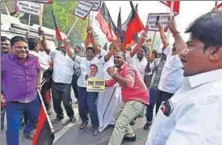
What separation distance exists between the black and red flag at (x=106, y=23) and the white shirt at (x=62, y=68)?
4.45ft

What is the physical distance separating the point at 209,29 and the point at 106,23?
6.37 metres

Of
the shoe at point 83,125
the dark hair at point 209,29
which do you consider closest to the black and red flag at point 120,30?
the shoe at point 83,125

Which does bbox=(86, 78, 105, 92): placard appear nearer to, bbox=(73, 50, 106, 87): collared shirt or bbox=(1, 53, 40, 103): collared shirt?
bbox=(73, 50, 106, 87): collared shirt

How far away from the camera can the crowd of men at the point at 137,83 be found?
802 mm

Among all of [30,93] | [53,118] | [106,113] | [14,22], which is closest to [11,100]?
[30,93]

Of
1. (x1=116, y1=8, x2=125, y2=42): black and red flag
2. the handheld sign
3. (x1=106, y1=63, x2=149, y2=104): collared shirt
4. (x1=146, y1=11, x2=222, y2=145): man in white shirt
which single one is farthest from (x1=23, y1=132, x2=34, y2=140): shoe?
(x1=146, y1=11, x2=222, y2=145): man in white shirt

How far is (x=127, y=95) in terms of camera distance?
435cm

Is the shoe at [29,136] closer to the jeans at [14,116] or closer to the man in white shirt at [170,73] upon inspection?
the jeans at [14,116]

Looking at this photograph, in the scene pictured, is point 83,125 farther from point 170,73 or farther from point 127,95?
point 170,73

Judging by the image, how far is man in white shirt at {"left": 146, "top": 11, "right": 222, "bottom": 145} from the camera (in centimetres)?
77

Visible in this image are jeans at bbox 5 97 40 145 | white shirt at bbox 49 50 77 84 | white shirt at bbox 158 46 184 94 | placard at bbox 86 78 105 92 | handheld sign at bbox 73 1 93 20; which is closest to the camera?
jeans at bbox 5 97 40 145

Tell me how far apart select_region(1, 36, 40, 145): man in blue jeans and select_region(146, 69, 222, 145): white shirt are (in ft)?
10.3

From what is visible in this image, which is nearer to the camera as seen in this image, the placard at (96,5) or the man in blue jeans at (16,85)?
the man in blue jeans at (16,85)

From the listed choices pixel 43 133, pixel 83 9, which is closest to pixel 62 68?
pixel 83 9
